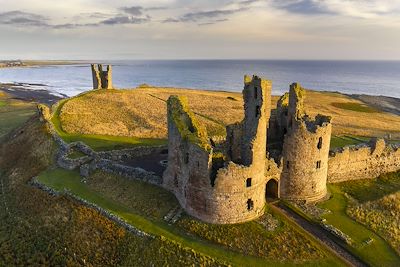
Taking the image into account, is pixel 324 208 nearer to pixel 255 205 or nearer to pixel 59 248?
pixel 255 205

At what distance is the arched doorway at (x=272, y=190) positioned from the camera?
117ft

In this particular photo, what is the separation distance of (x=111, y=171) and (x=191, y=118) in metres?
11.8

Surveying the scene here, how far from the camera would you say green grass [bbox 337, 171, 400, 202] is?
129ft

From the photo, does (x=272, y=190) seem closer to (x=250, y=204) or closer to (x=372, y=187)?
(x=250, y=204)

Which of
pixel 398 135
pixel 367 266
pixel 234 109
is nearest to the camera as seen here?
pixel 367 266

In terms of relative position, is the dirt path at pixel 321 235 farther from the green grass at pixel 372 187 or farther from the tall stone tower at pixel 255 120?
the green grass at pixel 372 187

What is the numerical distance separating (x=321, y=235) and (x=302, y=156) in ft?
24.5

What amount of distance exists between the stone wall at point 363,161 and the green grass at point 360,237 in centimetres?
493

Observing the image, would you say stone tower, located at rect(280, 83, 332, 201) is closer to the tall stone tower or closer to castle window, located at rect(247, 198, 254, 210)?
the tall stone tower

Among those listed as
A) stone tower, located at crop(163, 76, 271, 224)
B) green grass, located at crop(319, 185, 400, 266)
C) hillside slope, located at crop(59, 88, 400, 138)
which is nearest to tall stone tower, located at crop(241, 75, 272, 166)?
stone tower, located at crop(163, 76, 271, 224)

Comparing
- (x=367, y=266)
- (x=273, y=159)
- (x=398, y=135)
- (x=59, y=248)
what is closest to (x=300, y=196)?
(x=273, y=159)

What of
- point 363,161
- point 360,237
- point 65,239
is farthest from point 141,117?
point 360,237

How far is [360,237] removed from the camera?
3089 centimetres

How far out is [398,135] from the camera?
66.6 m
